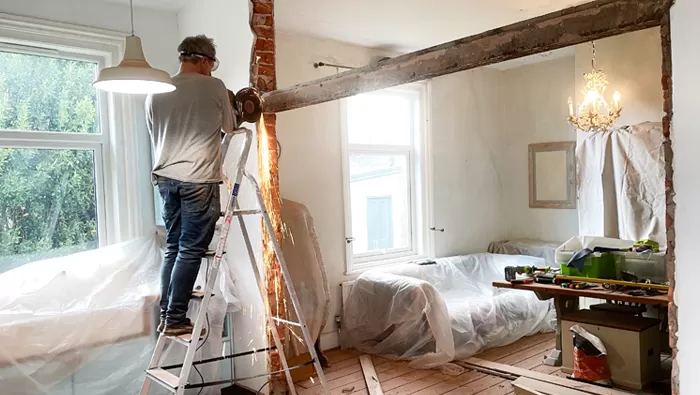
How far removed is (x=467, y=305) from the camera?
4.27 metres

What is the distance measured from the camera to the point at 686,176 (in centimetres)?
155

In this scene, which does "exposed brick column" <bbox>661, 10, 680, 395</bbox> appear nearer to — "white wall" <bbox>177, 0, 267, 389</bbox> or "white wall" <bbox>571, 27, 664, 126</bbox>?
"white wall" <bbox>177, 0, 267, 389</bbox>

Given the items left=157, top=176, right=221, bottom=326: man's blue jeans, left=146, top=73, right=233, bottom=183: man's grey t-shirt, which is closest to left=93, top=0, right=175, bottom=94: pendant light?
left=146, top=73, right=233, bottom=183: man's grey t-shirt

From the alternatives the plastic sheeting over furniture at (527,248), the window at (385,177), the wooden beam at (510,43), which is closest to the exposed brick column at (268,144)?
the wooden beam at (510,43)

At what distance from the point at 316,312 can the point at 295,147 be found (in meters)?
1.39

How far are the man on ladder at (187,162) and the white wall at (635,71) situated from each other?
10.8ft

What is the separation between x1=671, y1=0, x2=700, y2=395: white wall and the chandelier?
2776mm

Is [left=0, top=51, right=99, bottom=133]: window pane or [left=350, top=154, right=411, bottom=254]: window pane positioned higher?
[left=0, top=51, right=99, bottom=133]: window pane

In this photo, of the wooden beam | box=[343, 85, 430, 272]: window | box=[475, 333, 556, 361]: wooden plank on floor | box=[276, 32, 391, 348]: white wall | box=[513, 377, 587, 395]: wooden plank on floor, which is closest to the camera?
the wooden beam

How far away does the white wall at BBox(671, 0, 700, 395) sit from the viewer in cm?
151

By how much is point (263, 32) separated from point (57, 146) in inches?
60.0

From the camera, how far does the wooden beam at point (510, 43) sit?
5.37ft

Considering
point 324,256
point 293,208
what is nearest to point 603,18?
point 293,208

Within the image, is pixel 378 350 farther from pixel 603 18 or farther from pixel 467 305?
pixel 603 18
